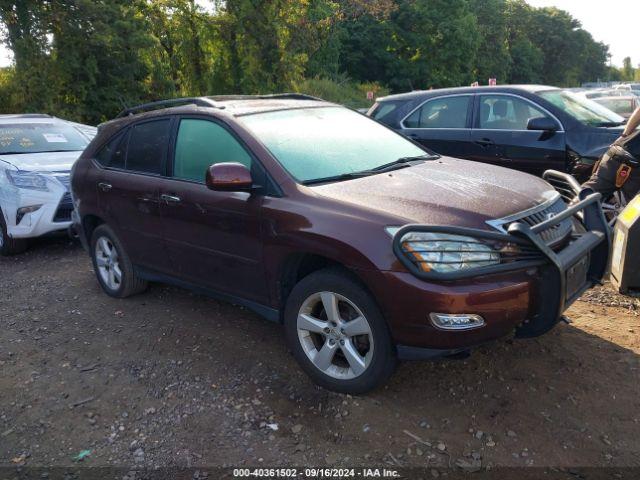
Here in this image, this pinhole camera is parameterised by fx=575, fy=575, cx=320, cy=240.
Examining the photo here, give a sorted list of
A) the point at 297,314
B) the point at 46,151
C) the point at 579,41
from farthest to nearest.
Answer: the point at 579,41 → the point at 46,151 → the point at 297,314

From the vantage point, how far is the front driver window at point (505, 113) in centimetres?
670

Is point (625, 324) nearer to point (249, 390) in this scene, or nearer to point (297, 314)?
point (297, 314)

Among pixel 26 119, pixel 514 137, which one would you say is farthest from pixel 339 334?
pixel 26 119

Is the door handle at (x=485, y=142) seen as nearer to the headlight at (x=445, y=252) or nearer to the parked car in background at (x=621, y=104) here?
the headlight at (x=445, y=252)

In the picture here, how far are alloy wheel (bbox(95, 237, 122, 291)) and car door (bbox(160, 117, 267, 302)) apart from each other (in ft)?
3.29

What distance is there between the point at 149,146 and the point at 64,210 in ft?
8.91

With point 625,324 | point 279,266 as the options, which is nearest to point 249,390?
point 279,266

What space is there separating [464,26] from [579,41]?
3766cm

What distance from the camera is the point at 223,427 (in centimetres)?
312

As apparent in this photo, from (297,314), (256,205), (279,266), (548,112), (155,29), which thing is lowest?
(297,314)

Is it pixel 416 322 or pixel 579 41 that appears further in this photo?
pixel 579 41

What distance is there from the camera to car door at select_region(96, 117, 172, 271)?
434 cm

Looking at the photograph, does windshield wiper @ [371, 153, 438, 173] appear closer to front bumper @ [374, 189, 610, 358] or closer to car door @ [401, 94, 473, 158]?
front bumper @ [374, 189, 610, 358]

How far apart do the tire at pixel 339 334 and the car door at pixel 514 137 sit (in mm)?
4168
